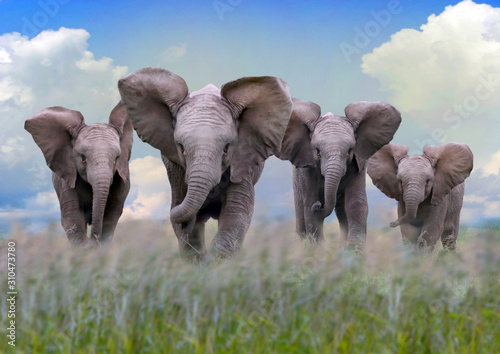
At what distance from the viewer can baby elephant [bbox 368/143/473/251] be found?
12445 millimetres

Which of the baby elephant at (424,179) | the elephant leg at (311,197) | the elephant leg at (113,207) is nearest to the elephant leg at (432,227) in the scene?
the baby elephant at (424,179)

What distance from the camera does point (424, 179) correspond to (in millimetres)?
12391

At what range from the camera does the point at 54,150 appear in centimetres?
1141

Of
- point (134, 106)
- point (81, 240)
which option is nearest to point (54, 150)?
point (81, 240)

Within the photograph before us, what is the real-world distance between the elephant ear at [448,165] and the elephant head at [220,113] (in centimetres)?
536

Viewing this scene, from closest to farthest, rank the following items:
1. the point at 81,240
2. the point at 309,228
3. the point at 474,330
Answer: the point at 474,330 < the point at 81,240 < the point at 309,228

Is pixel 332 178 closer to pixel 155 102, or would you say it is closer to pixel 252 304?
pixel 155 102

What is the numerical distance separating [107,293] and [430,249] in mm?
9039

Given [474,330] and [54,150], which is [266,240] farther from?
[54,150]

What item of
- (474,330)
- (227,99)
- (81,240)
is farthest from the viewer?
(81,240)

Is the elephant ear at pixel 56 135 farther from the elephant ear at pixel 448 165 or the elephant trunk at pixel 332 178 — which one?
the elephant ear at pixel 448 165

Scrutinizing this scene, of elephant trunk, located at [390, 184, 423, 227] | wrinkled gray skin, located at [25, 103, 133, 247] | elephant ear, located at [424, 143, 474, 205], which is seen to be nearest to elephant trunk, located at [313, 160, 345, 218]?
elephant trunk, located at [390, 184, 423, 227]

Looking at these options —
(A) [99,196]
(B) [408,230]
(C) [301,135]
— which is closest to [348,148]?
(C) [301,135]

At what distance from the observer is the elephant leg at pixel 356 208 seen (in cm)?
1147
